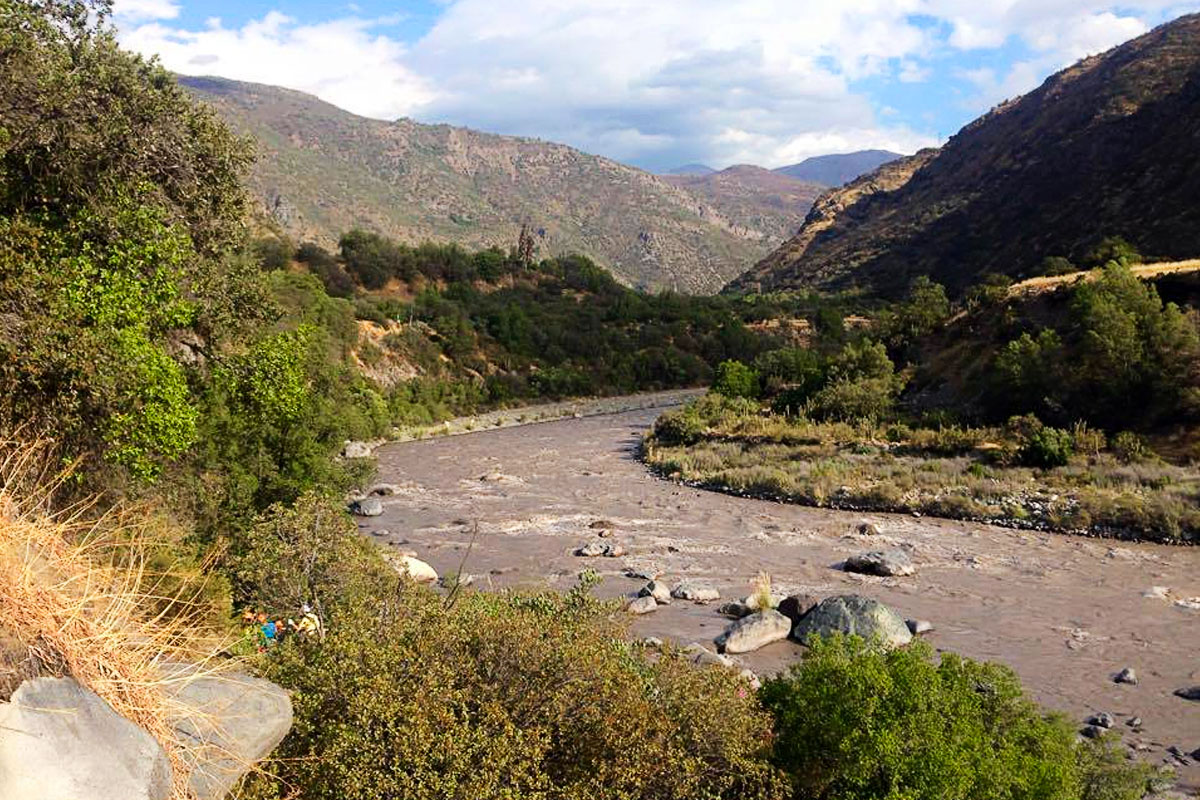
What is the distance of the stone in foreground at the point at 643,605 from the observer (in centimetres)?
1462

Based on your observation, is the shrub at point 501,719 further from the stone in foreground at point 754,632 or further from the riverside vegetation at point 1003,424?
the riverside vegetation at point 1003,424

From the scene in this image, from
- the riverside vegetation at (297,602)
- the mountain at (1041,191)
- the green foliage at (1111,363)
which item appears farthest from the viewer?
the mountain at (1041,191)

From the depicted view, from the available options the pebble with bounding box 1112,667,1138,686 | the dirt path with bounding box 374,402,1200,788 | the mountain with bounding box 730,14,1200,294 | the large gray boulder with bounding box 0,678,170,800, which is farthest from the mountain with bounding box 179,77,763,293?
the large gray boulder with bounding box 0,678,170,800

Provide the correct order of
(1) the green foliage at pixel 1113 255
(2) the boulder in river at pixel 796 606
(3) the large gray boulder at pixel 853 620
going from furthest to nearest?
(1) the green foliage at pixel 1113 255 → (2) the boulder in river at pixel 796 606 → (3) the large gray boulder at pixel 853 620

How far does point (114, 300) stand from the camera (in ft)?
24.1

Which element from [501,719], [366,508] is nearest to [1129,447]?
[366,508]

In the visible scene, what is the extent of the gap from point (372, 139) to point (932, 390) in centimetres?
14568

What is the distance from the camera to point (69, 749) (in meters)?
3.00

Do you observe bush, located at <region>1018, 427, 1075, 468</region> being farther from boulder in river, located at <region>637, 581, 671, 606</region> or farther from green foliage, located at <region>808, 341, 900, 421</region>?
boulder in river, located at <region>637, 581, 671, 606</region>

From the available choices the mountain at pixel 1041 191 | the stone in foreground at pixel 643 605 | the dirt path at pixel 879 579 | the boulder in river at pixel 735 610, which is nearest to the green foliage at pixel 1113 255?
the mountain at pixel 1041 191

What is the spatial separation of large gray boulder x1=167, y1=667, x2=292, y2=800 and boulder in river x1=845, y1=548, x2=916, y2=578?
48.1 ft

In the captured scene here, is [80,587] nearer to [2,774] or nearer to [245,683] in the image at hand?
[2,774]

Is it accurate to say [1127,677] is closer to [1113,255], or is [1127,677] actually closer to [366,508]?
[366,508]

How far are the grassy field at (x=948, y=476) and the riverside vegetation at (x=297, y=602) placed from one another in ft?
49.1
